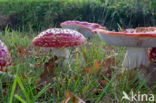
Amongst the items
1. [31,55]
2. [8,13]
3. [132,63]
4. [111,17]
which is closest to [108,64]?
[132,63]

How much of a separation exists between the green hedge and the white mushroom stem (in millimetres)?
4306

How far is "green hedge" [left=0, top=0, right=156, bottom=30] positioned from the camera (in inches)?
292

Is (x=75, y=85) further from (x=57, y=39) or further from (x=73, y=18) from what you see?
(x=73, y=18)

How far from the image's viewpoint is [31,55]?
350cm

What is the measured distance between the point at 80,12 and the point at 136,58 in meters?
5.45

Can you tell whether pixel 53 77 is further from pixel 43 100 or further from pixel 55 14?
pixel 55 14

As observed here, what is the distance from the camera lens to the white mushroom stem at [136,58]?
283 cm

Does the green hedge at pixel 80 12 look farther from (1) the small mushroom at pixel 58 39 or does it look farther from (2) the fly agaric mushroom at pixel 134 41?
(2) the fly agaric mushroom at pixel 134 41

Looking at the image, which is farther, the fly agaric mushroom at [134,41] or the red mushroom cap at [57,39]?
the red mushroom cap at [57,39]

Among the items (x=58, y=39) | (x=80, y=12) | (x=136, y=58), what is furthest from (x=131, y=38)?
(x=80, y=12)

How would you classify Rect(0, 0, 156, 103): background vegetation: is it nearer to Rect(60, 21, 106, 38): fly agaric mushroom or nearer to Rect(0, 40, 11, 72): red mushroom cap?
Rect(0, 40, 11, 72): red mushroom cap

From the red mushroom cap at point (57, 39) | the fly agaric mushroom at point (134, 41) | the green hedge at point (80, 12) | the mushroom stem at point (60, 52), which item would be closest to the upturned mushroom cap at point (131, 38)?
the fly agaric mushroom at point (134, 41)

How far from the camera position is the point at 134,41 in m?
2.47

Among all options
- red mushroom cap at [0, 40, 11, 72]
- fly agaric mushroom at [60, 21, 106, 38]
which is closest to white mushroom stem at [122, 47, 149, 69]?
red mushroom cap at [0, 40, 11, 72]
